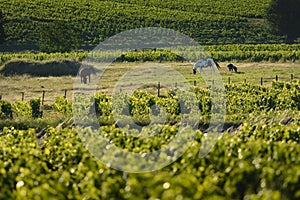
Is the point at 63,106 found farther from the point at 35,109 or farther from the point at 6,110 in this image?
the point at 6,110

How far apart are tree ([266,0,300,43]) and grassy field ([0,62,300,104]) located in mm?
16186

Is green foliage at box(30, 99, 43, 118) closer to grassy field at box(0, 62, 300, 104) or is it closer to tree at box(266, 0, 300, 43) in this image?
grassy field at box(0, 62, 300, 104)

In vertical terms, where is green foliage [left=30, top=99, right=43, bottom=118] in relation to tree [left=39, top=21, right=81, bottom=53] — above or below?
below

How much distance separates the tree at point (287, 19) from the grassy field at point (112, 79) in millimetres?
16186

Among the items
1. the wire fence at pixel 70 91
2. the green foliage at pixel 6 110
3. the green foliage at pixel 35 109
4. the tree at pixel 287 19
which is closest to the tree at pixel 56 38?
the wire fence at pixel 70 91

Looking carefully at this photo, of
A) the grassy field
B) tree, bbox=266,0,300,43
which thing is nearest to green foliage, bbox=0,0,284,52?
tree, bbox=266,0,300,43

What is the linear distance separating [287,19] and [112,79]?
2600cm

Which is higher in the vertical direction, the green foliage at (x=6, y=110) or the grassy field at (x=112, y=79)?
the grassy field at (x=112, y=79)

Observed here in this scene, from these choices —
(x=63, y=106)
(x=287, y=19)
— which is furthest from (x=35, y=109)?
(x=287, y=19)

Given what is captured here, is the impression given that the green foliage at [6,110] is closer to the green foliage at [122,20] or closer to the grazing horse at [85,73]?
the grazing horse at [85,73]

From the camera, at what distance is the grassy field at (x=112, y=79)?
35.6 m

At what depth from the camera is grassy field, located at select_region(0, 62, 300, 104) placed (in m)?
35.6

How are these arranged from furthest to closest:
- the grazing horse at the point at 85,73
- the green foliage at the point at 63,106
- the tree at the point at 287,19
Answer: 1. the tree at the point at 287,19
2. the grazing horse at the point at 85,73
3. the green foliage at the point at 63,106

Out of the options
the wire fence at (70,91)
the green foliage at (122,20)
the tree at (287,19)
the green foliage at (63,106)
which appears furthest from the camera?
the green foliage at (122,20)
